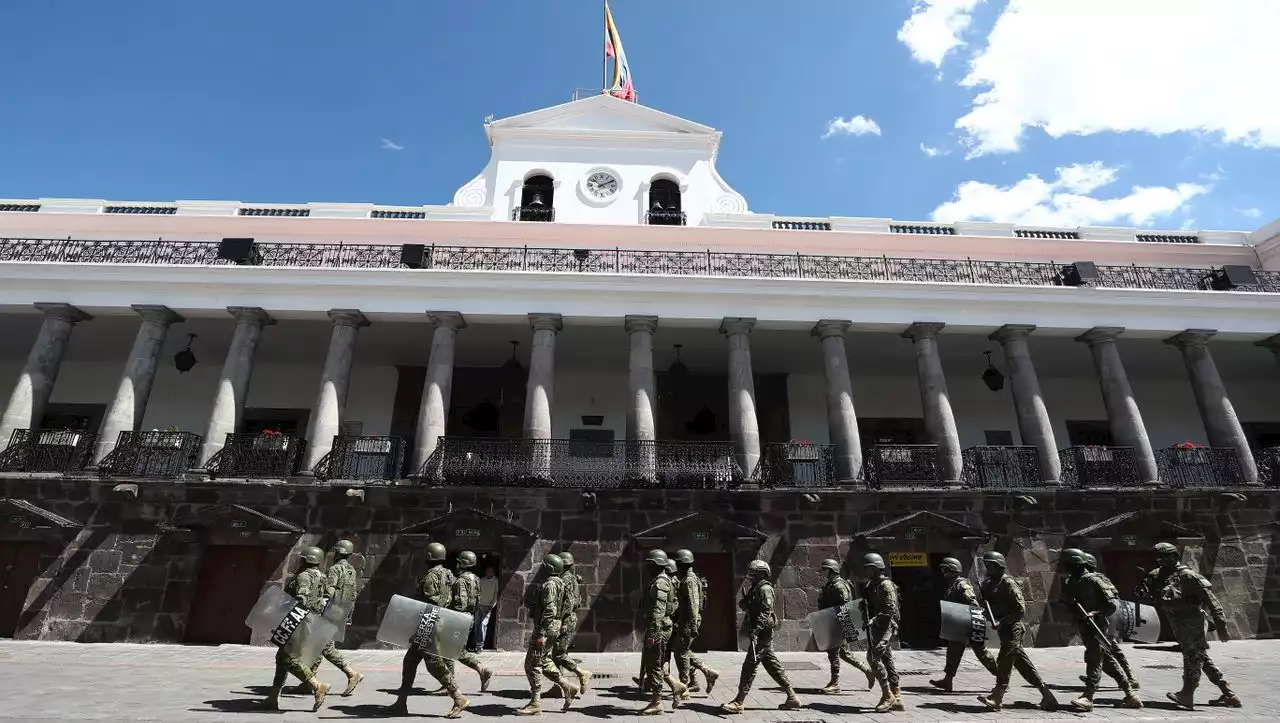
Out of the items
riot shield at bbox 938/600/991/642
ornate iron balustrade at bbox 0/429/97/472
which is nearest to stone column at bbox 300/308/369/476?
ornate iron balustrade at bbox 0/429/97/472

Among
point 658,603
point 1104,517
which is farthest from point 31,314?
point 1104,517

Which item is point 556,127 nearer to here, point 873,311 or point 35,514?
point 873,311

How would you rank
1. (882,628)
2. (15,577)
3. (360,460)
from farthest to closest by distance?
(360,460) < (15,577) < (882,628)

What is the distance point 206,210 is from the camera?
19.3m

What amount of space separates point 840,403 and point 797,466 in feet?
6.24

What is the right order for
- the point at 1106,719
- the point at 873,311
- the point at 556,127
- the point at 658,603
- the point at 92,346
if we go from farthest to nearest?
the point at 556,127, the point at 92,346, the point at 873,311, the point at 658,603, the point at 1106,719

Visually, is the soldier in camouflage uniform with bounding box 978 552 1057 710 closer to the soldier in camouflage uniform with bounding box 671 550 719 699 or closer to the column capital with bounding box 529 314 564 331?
the soldier in camouflage uniform with bounding box 671 550 719 699

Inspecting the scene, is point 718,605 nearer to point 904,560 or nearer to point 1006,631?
point 904,560

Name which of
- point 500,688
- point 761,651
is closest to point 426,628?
point 500,688

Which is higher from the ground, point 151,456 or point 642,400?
point 642,400

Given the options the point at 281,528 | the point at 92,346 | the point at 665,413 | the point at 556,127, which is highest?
the point at 556,127

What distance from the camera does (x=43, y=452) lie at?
44.7ft

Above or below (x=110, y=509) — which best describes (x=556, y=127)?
above

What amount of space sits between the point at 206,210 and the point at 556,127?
11814 mm
